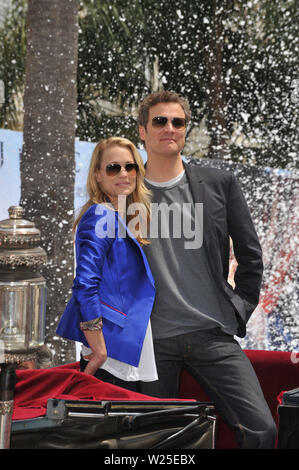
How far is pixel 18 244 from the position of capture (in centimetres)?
270

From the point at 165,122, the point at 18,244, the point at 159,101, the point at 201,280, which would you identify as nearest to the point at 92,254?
the point at 18,244

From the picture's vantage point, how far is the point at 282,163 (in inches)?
491

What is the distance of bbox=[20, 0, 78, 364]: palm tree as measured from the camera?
580 centimetres

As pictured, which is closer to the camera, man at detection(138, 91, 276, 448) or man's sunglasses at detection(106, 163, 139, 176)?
man at detection(138, 91, 276, 448)

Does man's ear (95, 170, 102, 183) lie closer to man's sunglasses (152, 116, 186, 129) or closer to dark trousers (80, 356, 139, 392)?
man's sunglasses (152, 116, 186, 129)

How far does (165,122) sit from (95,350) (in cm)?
116

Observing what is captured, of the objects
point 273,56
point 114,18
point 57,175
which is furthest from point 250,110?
point 57,175

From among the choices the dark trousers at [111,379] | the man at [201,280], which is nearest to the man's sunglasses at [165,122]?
the man at [201,280]

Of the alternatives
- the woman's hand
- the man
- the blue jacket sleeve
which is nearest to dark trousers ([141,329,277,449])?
the man

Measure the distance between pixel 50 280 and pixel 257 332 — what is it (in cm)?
448

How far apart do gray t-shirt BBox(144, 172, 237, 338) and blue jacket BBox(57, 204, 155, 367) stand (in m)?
0.13

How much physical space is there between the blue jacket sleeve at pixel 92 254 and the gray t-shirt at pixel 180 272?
275mm

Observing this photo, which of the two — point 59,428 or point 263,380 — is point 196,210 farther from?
point 59,428

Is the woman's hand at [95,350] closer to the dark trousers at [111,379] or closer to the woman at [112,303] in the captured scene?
the woman at [112,303]
